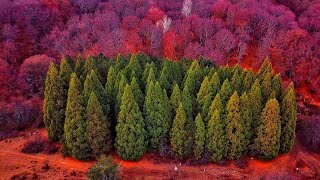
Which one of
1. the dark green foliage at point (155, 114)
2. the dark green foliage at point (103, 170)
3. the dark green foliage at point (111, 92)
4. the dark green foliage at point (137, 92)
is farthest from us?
the dark green foliage at point (111, 92)

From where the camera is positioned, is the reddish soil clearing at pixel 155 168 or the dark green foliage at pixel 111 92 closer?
the reddish soil clearing at pixel 155 168

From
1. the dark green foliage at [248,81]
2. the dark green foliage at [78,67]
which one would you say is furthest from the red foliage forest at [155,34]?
the dark green foliage at [248,81]

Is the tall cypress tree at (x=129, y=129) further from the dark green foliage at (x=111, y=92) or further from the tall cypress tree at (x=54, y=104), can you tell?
the tall cypress tree at (x=54, y=104)

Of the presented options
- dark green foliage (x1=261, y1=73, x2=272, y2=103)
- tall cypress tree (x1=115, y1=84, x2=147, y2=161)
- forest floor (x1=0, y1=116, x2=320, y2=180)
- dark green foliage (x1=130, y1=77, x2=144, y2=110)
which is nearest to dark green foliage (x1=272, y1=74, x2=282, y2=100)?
dark green foliage (x1=261, y1=73, x2=272, y2=103)

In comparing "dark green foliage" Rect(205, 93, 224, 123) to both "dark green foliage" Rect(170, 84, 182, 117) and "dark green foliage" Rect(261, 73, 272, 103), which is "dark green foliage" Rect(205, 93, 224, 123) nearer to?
"dark green foliage" Rect(170, 84, 182, 117)

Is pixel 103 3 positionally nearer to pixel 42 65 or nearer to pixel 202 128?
pixel 42 65

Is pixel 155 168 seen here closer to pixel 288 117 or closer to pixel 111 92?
pixel 111 92
